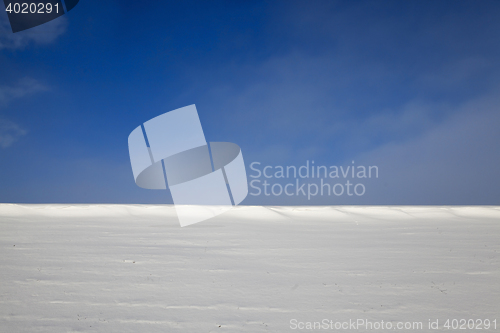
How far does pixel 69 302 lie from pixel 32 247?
3.68 meters

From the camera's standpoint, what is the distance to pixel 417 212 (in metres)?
14.2

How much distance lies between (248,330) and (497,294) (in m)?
3.47

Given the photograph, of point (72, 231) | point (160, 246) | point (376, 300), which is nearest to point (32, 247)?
point (72, 231)

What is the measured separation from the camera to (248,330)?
260 cm

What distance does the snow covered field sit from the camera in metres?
2.86

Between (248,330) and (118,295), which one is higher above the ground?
(248,330)

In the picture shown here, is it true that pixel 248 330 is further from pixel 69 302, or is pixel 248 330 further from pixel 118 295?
pixel 69 302

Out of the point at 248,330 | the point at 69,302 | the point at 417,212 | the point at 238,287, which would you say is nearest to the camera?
the point at 248,330

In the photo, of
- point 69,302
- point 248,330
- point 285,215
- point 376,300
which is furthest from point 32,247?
point 285,215

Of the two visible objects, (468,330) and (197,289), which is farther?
(197,289)

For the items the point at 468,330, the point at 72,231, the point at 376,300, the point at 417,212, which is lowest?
the point at 417,212

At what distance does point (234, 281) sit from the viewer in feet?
12.8

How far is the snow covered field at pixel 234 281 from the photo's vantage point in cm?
286

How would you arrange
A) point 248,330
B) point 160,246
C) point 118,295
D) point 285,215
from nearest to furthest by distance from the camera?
1. point 248,330
2. point 118,295
3. point 160,246
4. point 285,215
